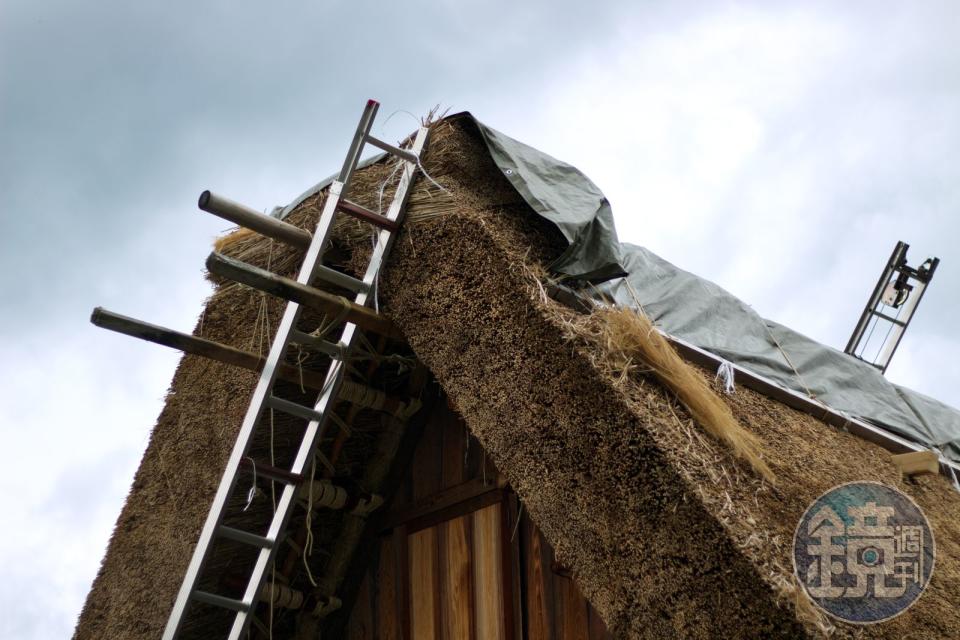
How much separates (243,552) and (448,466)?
972 millimetres

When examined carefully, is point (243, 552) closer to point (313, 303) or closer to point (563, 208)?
point (313, 303)

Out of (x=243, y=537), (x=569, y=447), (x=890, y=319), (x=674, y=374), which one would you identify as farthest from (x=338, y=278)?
(x=890, y=319)

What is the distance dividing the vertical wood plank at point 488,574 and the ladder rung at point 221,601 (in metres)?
0.91

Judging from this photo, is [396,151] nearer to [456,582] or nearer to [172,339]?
[172,339]

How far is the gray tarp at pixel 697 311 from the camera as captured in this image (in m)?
3.36

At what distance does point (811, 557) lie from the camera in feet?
8.07

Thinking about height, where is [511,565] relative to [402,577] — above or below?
above

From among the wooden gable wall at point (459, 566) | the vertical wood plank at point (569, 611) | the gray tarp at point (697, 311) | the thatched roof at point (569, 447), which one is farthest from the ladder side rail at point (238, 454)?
the vertical wood plank at point (569, 611)

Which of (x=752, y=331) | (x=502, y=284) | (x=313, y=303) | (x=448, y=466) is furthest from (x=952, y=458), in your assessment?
(x=313, y=303)

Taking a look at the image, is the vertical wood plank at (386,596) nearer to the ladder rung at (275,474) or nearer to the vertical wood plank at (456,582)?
the vertical wood plank at (456,582)

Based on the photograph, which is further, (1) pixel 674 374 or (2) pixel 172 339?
(2) pixel 172 339

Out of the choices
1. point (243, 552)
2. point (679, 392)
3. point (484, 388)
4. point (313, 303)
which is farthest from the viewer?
point (243, 552)

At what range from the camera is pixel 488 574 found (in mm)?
3816

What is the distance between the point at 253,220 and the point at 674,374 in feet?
4.97
